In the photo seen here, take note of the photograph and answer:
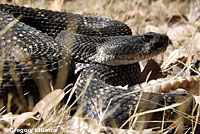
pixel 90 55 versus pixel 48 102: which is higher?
pixel 90 55

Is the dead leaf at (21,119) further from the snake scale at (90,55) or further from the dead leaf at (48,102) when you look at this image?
the snake scale at (90,55)

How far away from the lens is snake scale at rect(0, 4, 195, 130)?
4.32m

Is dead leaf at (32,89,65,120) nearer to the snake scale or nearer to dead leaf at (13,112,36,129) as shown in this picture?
dead leaf at (13,112,36,129)

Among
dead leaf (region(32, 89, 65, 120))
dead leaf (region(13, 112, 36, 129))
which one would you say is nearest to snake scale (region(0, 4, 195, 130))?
dead leaf (region(32, 89, 65, 120))

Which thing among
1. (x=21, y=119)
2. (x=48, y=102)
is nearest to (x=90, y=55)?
(x=48, y=102)

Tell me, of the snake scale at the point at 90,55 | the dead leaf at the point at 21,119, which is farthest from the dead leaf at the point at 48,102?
the snake scale at the point at 90,55

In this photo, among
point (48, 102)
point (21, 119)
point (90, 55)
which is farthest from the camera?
point (90, 55)

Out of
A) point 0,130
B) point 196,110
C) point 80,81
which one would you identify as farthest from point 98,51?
point 0,130

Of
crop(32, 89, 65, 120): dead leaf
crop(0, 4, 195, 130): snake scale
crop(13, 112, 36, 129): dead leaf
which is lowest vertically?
crop(13, 112, 36, 129): dead leaf

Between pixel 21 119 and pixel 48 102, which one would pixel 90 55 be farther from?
pixel 21 119

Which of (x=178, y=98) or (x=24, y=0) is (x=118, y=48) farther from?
(x=24, y=0)

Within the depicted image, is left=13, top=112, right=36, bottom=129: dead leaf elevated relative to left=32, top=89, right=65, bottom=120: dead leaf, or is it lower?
lower

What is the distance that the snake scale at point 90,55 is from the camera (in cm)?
432

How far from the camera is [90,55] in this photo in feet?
19.6
